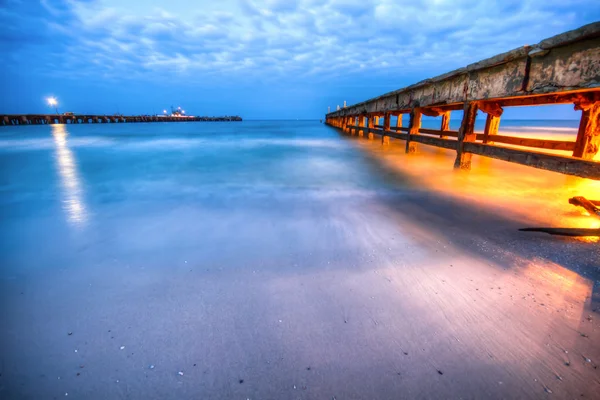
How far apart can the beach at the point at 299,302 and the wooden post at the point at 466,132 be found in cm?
284

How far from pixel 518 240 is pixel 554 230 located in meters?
0.60

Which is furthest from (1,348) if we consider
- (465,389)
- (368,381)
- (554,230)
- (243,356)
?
(554,230)

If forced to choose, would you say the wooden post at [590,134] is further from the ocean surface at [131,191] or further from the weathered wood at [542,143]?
the ocean surface at [131,191]

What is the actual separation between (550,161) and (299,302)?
190 inches

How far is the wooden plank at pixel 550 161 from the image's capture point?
3.85 metres

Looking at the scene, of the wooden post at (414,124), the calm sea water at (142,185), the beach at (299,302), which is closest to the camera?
the beach at (299,302)

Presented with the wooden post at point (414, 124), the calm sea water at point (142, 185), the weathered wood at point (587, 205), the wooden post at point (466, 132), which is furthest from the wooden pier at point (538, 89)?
the calm sea water at point (142, 185)

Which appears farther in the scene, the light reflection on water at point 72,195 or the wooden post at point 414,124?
the wooden post at point 414,124

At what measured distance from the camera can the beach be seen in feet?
5.39

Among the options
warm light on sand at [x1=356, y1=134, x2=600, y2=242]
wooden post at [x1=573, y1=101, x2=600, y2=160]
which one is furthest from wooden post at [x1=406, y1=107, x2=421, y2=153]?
wooden post at [x1=573, y1=101, x2=600, y2=160]

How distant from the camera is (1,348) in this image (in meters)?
1.87

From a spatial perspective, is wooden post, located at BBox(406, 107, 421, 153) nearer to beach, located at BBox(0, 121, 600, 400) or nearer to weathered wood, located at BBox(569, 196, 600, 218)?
beach, located at BBox(0, 121, 600, 400)

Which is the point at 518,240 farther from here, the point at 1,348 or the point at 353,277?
the point at 1,348

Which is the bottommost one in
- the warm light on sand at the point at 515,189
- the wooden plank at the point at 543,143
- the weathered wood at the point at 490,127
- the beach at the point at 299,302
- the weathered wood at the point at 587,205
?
the beach at the point at 299,302
